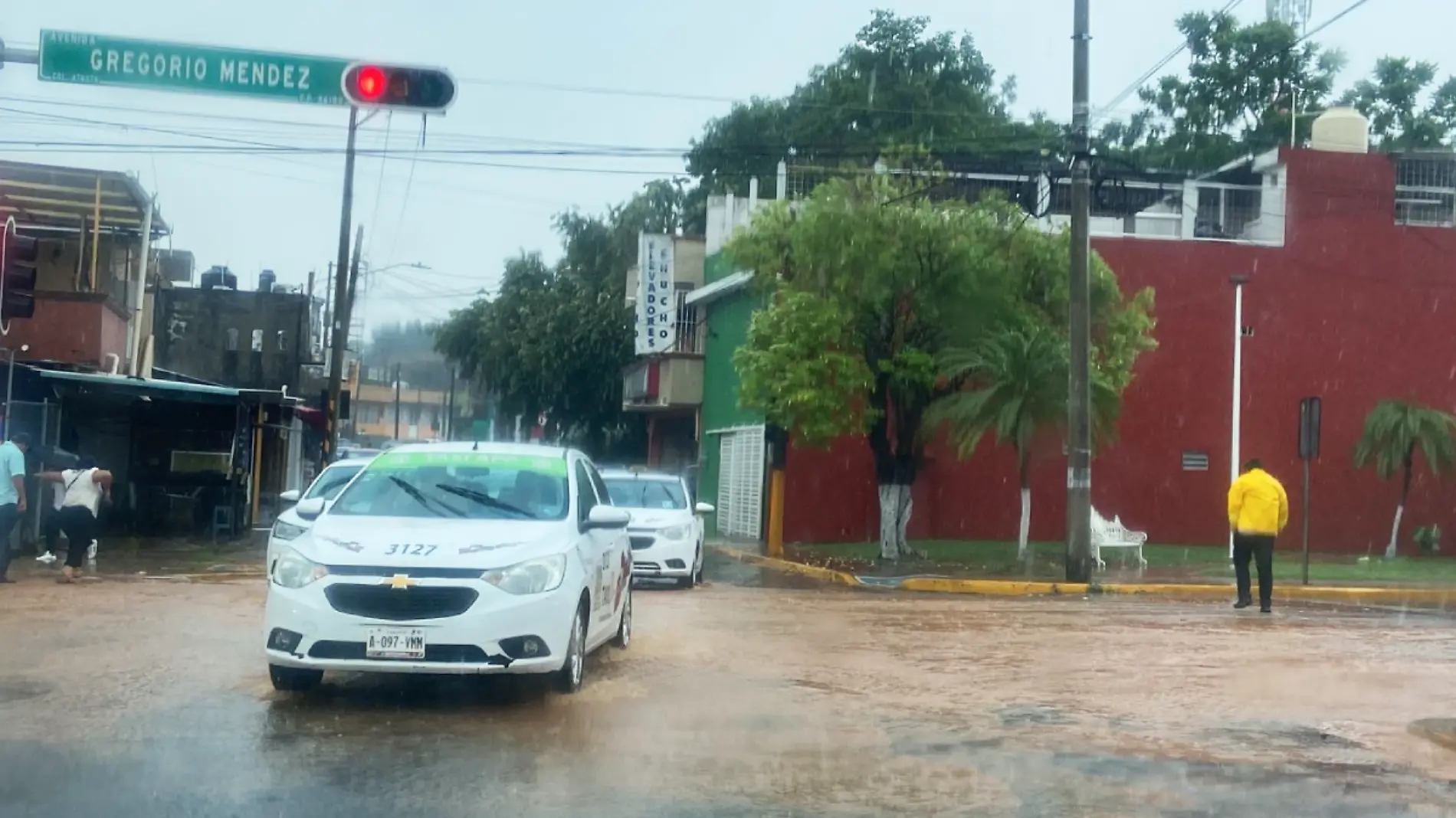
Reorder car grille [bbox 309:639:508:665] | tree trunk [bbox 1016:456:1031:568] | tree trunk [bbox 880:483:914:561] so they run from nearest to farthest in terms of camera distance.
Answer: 1. car grille [bbox 309:639:508:665]
2. tree trunk [bbox 1016:456:1031:568]
3. tree trunk [bbox 880:483:914:561]

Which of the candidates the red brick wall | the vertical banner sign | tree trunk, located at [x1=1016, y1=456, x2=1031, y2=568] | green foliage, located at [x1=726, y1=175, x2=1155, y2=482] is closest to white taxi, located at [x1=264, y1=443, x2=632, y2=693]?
green foliage, located at [x1=726, y1=175, x2=1155, y2=482]

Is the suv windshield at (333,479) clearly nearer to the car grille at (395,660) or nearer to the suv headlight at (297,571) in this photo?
the suv headlight at (297,571)

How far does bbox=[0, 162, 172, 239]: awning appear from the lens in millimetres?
28156

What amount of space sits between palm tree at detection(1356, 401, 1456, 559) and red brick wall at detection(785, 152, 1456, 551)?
1771mm

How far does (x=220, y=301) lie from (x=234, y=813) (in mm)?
53339

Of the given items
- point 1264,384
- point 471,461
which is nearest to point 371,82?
point 471,461

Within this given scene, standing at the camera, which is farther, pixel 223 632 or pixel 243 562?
pixel 243 562

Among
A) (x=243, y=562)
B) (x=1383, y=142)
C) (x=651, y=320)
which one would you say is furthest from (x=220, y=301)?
(x=1383, y=142)

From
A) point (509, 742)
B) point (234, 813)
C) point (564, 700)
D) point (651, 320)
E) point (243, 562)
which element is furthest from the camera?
point (651, 320)

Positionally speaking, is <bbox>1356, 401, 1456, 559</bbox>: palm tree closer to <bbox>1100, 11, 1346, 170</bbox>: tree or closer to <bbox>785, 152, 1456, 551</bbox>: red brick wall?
<bbox>785, 152, 1456, 551</bbox>: red brick wall

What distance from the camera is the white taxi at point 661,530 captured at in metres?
21.4

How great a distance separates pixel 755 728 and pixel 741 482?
94.0ft

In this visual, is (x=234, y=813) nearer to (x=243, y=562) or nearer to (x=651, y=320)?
(x=243, y=562)

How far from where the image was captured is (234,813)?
7445mm
